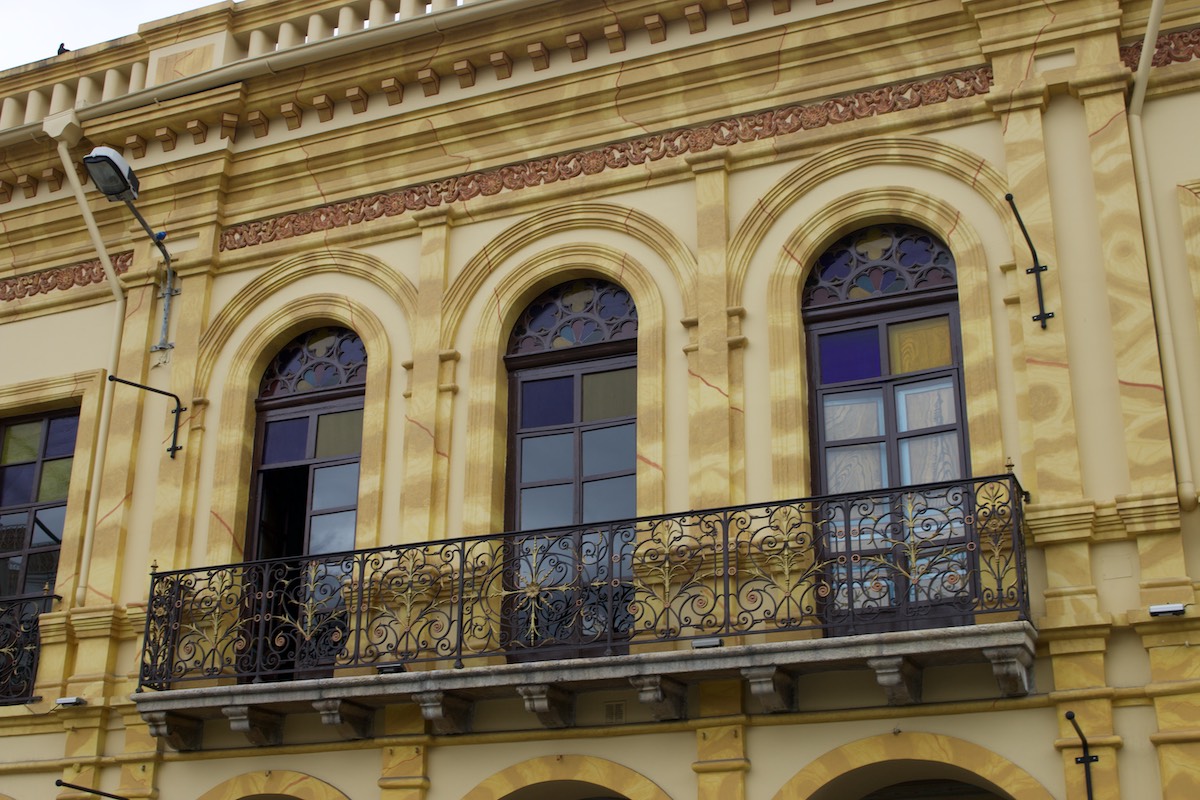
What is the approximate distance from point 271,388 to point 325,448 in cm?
91

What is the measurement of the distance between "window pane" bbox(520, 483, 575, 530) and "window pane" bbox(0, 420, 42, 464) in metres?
5.21

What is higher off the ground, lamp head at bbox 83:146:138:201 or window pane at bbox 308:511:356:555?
lamp head at bbox 83:146:138:201

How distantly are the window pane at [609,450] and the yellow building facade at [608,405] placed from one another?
0.04 meters

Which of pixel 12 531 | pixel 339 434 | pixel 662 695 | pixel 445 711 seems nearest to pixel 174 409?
pixel 339 434

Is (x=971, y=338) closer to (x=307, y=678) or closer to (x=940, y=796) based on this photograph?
(x=940, y=796)

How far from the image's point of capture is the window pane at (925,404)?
11.6 m

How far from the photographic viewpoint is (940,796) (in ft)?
37.9

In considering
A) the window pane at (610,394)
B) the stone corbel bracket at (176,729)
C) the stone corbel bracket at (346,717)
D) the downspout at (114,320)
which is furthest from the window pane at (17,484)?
the window pane at (610,394)

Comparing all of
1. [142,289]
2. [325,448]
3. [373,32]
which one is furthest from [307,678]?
[373,32]

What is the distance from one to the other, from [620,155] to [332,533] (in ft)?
13.2

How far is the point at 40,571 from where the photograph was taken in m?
14.3

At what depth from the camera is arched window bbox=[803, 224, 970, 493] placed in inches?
457

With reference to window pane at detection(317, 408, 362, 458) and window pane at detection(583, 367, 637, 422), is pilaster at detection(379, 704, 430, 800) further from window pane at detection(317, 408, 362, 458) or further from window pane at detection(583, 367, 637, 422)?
window pane at detection(583, 367, 637, 422)

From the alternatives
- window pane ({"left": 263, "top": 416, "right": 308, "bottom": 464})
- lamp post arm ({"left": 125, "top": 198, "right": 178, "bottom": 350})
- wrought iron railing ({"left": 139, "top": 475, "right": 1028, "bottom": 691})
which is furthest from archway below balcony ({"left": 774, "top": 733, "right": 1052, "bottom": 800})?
lamp post arm ({"left": 125, "top": 198, "right": 178, "bottom": 350})
